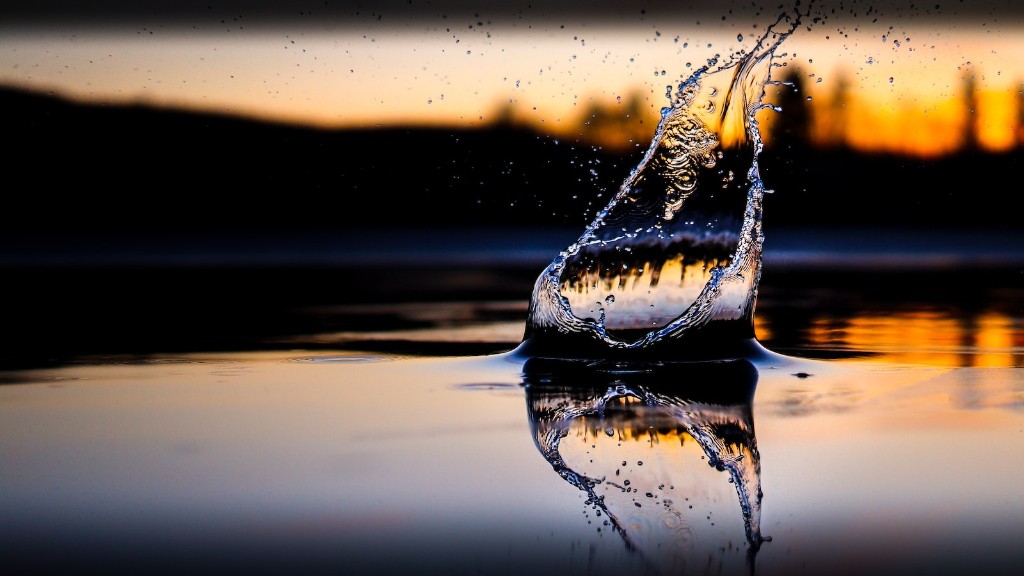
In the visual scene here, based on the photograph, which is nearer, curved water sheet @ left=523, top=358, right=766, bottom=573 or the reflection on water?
curved water sheet @ left=523, top=358, right=766, bottom=573

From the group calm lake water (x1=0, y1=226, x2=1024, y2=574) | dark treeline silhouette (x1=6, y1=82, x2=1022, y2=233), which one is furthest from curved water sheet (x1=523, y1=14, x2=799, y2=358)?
dark treeline silhouette (x1=6, y1=82, x2=1022, y2=233)

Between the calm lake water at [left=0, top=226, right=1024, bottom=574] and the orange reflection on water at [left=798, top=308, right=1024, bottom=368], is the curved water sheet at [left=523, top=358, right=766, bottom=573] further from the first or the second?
the orange reflection on water at [left=798, top=308, right=1024, bottom=368]

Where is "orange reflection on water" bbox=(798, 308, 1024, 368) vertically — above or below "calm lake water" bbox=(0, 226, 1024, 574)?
below

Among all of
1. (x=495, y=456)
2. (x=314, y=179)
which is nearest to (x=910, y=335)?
(x=495, y=456)

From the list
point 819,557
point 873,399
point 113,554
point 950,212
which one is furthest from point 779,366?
point 950,212

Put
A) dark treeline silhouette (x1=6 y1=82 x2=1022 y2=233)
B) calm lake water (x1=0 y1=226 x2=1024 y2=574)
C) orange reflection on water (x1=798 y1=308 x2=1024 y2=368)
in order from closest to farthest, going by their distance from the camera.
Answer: calm lake water (x1=0 y1=226 x2=1024 y2=574) < orange reflection on water (x1=798 y1=308 x2=1024 y2=368) < dark treeline silhouette (x1=6 y1=82 x2=1022 y2=233)

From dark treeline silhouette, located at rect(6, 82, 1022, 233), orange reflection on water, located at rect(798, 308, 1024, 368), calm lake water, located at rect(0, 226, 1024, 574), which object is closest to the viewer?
calm lake water, located at rect(0, 226, 1024, 574)

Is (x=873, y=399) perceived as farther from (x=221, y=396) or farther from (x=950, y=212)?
(x=950, y=212)
